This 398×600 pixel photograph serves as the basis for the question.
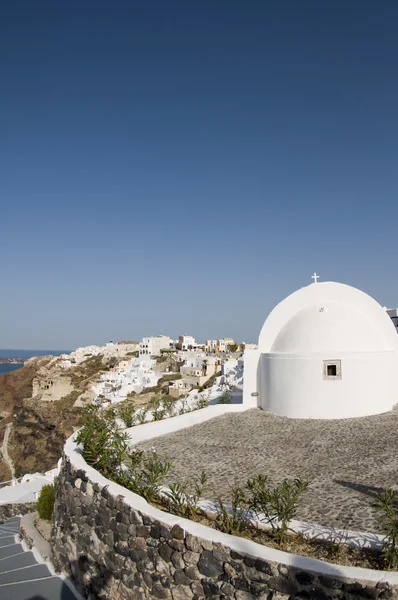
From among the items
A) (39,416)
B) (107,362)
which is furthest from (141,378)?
(107,362)

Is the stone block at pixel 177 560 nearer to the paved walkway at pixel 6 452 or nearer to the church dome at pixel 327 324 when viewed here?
the church dome at pixel 327 324

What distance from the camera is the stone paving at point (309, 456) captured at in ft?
17.5

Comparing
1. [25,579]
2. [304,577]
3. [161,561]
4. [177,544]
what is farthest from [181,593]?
[25,579]

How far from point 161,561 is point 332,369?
8.02 m

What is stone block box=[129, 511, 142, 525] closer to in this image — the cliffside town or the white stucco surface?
the white stucco surface

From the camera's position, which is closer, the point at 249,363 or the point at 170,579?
the point at 170,579

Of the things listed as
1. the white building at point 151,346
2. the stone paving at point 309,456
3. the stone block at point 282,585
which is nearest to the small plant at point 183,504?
the stone paving at point 309,456

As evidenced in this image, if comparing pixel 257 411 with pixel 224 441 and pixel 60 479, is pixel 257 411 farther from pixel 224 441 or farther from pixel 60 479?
pixel 60 479

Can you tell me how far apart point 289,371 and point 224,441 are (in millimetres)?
3466

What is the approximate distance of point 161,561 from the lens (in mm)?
4441

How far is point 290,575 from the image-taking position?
3.48 meters

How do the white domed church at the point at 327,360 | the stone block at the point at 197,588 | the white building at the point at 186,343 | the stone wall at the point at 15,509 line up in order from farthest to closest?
1. the white building at the point at 186,343
2. the stone wall at the point at 15,509
3. the white domed church at the point at 327,360
4. the stone block at the point at 197,588

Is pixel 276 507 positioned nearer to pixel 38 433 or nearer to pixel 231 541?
pixel 231 541

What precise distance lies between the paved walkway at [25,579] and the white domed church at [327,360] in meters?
7.24
